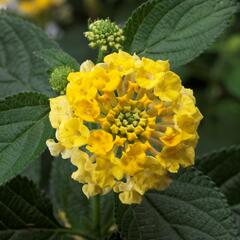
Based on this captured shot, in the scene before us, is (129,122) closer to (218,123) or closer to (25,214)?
(25,214)

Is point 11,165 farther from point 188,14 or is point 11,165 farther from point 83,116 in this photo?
point 188,14

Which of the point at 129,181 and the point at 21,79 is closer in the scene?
the point at 129,181

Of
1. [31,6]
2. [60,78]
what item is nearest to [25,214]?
[60,78]

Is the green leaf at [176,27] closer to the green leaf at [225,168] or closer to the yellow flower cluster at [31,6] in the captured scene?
the green leaf at [225,168]

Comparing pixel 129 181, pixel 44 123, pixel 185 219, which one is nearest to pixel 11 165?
pixel 44 123

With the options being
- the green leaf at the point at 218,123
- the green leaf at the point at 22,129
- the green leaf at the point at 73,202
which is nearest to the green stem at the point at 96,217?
the green leaf at the point at 73,202

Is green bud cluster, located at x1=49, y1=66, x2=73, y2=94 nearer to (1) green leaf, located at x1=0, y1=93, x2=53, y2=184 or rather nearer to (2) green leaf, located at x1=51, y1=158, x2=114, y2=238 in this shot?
(1) green leaf, located at x1=0, y1=93, x2=53, y2=184

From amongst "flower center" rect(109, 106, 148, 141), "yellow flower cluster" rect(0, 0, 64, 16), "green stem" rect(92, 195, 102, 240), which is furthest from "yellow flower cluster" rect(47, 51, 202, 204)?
"yellow flower cluster" rect(0, 0, 64, 16)
